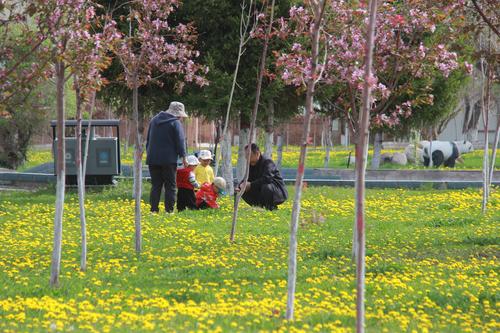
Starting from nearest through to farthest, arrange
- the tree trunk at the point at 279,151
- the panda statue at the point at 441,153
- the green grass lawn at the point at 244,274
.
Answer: the green grass lawn at the point at 244,274
the tree trunk at the point at 279,151
the panda statue at the point at 441,153

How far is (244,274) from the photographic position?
8.77m

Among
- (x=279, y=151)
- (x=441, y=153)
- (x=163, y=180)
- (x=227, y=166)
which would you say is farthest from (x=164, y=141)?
(x=441, y=153)

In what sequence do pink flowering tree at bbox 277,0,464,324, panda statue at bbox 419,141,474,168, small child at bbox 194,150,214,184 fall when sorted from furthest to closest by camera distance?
panda statue at bbox 419,141,474,168 → small child at bbox 194,150,214,184 → pink flowering tree at bbox 277,0,464,324

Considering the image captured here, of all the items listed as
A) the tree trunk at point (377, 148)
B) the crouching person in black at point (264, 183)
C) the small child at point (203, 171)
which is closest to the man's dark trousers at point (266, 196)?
the crouching person in black at point (264, 183)

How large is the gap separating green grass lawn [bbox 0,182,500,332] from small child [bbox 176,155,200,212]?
60 centimetres

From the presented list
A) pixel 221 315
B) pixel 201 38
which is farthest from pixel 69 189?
pixel 221 315

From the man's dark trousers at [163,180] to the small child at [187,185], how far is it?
52cm

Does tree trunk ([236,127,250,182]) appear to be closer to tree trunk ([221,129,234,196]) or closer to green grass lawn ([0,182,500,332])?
tree trunk ([221,129,234,196])

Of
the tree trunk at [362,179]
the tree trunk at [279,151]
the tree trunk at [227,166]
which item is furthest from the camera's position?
the tree trunk at [279,151]

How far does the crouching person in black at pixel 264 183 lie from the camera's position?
14.8 meters

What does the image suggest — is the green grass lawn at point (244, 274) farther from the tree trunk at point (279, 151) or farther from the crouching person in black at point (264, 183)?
the tree trunk at point (279, 151)

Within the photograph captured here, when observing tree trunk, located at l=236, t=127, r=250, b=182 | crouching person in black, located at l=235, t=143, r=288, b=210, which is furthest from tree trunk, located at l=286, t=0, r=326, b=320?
tree trunk, located at l=236, t=127, r=250, b=182

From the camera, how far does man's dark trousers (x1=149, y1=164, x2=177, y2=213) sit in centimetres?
1395

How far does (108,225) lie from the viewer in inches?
522
